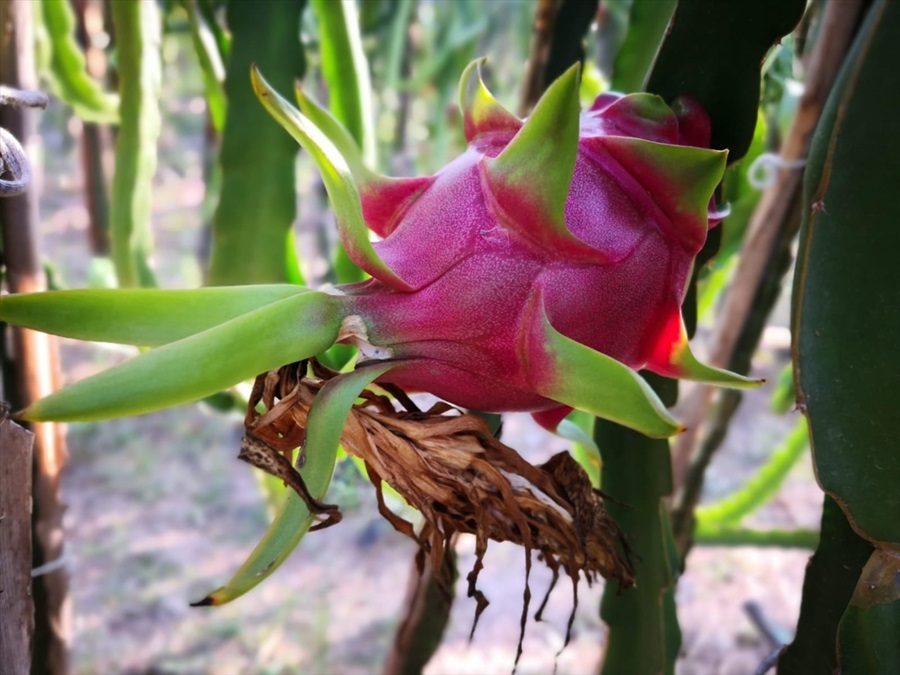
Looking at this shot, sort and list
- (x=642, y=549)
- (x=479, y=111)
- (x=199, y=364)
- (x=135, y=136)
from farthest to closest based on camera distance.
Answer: (x=135, y=136) < (x=642, y=549) < (x=479, y=111) < (x=199, y=364)

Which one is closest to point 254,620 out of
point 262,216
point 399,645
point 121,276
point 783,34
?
point 399,645

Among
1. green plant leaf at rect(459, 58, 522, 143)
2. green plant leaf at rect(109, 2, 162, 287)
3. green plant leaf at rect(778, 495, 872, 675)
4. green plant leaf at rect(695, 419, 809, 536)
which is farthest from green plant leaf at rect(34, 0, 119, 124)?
green plant leaf at rect(695, 419, 809, 536)

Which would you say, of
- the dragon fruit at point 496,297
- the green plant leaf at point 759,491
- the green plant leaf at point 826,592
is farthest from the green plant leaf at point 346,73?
the green plant leaf at point 759,491

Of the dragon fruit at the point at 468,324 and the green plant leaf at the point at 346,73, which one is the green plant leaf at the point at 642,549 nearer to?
the dragon fruit at the point at 468,324

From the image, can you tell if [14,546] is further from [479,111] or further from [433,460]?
[479,111]

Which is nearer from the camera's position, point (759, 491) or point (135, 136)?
point (135, 136)

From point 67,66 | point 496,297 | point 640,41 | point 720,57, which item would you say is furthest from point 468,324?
point 67,66

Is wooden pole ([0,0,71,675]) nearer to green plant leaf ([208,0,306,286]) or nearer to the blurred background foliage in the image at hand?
the blurred background foliage

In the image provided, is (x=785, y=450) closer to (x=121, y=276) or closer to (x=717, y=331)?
(x=717, y=331)
